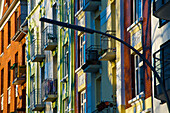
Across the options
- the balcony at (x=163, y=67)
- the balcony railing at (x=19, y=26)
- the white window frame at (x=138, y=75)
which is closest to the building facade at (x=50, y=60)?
the balcony railing at (x=19, y=26)

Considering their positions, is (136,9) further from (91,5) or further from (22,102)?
(22,102)

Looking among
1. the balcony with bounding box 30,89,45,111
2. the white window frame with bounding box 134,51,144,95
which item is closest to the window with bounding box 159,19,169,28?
the white window frame with bounding box 134,51,144,95

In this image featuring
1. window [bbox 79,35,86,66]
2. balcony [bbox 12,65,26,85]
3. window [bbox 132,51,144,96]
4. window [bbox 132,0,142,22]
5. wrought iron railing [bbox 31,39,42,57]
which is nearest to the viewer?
window [bbox 132,51,144,96]

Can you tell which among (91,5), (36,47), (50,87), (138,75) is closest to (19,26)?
(36,47)

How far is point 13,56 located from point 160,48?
3572cm

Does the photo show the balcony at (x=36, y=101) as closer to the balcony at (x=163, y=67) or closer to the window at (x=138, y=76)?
the window at (x=138, y=76)

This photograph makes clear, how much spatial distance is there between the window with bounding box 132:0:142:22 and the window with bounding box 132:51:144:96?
74.6 inches

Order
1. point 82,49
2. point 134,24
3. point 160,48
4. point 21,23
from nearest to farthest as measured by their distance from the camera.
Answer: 1. point 160,48
2. point 134,24
3. point 82,49
4. point 21,23

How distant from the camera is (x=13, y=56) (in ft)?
205

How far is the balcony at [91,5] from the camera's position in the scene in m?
38.4

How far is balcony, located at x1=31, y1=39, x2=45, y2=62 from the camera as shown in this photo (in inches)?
1993

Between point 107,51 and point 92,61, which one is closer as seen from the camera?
point 107,51

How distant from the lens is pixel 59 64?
153 feet

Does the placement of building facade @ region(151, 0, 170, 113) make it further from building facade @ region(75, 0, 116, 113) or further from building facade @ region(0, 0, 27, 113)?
building facade @ region(0, 0, 27, 113)
